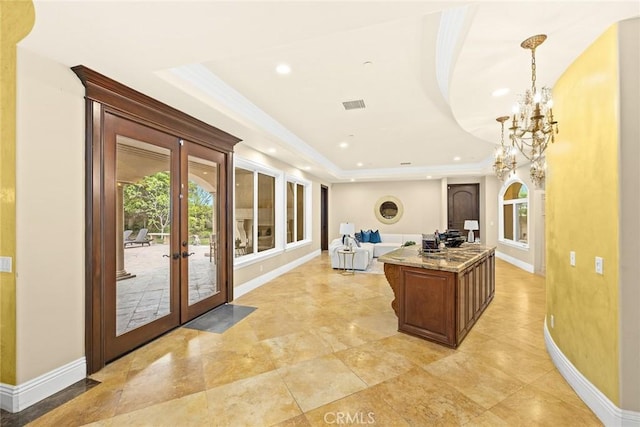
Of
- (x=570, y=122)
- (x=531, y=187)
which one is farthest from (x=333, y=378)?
(x=531, y=187)

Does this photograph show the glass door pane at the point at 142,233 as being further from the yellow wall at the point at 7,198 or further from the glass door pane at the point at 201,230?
the yellow wall at the point at 7,198

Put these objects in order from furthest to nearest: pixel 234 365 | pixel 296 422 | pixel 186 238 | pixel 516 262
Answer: pixel 516 262
pixel 186 238
pixel 234 365
pixel 296 422

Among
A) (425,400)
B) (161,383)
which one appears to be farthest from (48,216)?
(425,400)

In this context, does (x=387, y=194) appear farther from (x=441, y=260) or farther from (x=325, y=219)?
(x=441, y=260)

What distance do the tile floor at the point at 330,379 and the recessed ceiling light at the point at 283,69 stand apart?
288 centimetres

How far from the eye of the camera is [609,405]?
6.32 ft

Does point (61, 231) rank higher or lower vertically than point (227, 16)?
lower

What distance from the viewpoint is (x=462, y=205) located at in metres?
9.70

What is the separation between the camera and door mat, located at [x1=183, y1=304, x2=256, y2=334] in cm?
361

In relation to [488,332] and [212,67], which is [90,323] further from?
[488,332]

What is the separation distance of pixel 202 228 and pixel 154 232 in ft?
2.59

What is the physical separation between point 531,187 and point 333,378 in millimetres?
6999

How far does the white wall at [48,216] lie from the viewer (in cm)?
212

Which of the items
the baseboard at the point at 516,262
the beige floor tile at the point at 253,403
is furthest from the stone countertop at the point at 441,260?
the baseboard at the point at 516,262
